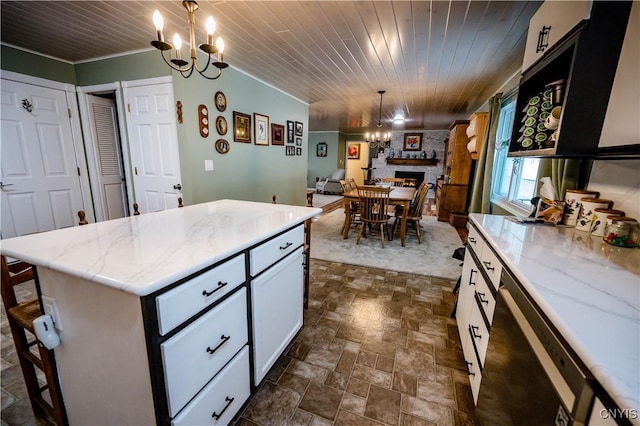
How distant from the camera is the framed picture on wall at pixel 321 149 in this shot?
32.9ft

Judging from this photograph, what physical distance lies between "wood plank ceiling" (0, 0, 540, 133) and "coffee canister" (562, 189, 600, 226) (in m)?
1.37

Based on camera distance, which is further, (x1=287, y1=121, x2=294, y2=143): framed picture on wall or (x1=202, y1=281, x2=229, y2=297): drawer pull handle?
(x1=287, y1=121, x2=294, y2=143): framed picture on wall

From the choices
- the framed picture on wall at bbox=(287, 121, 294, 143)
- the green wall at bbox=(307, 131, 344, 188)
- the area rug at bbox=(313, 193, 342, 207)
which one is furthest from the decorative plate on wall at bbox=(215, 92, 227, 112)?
the green wall at bbox=(307, 131, 344, 188)

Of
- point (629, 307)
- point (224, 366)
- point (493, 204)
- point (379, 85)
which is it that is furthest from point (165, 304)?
point (493, 204)

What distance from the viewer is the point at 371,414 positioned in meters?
1.33

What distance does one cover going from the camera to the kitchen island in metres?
0.82

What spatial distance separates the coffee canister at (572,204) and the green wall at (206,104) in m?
3.28

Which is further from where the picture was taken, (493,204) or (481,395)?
(493,204)

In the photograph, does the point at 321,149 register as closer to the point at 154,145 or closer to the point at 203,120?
the point at 203,120

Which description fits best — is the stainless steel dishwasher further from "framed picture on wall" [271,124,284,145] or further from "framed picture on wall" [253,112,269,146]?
→ "framed picture on wall" [271,124,284,145]

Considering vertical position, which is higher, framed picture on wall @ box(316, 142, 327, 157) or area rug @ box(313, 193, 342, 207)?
framed picture on wall @ box(316, 142, 327, 157)

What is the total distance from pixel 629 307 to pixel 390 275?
7.29ft

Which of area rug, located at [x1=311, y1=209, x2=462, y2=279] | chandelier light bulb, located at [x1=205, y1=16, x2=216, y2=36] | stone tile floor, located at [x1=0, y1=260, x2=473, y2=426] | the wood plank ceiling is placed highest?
the wood plank ceiling

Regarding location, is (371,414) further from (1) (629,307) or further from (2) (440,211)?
(2) (440,211)
